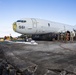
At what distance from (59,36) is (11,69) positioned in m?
31.4

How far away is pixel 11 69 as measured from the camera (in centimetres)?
820

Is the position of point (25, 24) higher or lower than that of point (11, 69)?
higher

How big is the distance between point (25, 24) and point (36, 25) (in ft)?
8.62

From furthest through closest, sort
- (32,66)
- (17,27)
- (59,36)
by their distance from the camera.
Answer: (59,36)
(17,27)
(32,66)

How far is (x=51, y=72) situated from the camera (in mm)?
6684

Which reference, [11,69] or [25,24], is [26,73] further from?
[25,24]

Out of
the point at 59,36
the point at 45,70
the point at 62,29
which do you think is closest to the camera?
the point at 45,70

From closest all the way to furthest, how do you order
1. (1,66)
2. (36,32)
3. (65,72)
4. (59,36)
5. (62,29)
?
(65,72)
(1,66)
(36,32)
(59,36)
(62,29)

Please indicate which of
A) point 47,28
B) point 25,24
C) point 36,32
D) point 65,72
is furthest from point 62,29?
point 65,72

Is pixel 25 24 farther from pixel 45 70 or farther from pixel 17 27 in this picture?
pixel 45 70

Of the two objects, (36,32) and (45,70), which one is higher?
(36,32)

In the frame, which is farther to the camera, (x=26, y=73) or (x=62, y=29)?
(x=62, y=29)

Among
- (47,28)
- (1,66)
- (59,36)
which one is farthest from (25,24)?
(1,66)

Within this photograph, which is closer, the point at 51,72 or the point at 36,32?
the point at 51,72
